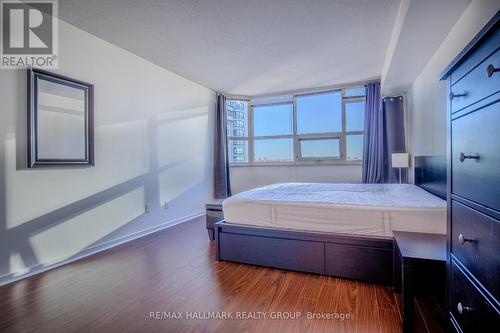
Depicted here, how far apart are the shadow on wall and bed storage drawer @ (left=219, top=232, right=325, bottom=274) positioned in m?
1.47

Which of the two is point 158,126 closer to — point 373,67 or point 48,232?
point 48,232

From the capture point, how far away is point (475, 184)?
2.75 feet

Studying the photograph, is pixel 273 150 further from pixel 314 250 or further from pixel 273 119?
pixel 314 250

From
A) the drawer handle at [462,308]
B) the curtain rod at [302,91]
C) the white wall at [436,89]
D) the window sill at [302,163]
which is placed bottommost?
the drawer handle at [462,308]

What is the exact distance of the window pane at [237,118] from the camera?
5336 millimetres

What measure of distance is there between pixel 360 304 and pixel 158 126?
3244 mm

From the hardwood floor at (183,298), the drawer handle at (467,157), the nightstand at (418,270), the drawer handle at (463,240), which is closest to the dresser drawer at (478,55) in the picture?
the drawer handle at (467,157)

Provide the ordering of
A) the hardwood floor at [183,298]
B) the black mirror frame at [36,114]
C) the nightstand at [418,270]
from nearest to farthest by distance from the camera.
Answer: the nightstand at [418,270], the hardwood floor at [183,298], the black mirror frame at [36,114]

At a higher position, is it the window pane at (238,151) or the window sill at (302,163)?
the window pane at (238,151)

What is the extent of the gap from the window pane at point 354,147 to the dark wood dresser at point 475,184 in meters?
3.76

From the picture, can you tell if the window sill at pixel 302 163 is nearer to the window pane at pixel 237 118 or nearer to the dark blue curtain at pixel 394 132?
the dark blue curtain at pixel 394 132

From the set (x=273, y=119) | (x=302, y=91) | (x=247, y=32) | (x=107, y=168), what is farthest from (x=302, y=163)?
(x=107, y=168)

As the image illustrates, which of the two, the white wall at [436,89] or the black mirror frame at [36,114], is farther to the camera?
the black mirror frame at [36,114]

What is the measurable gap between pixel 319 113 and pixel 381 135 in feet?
4.10
